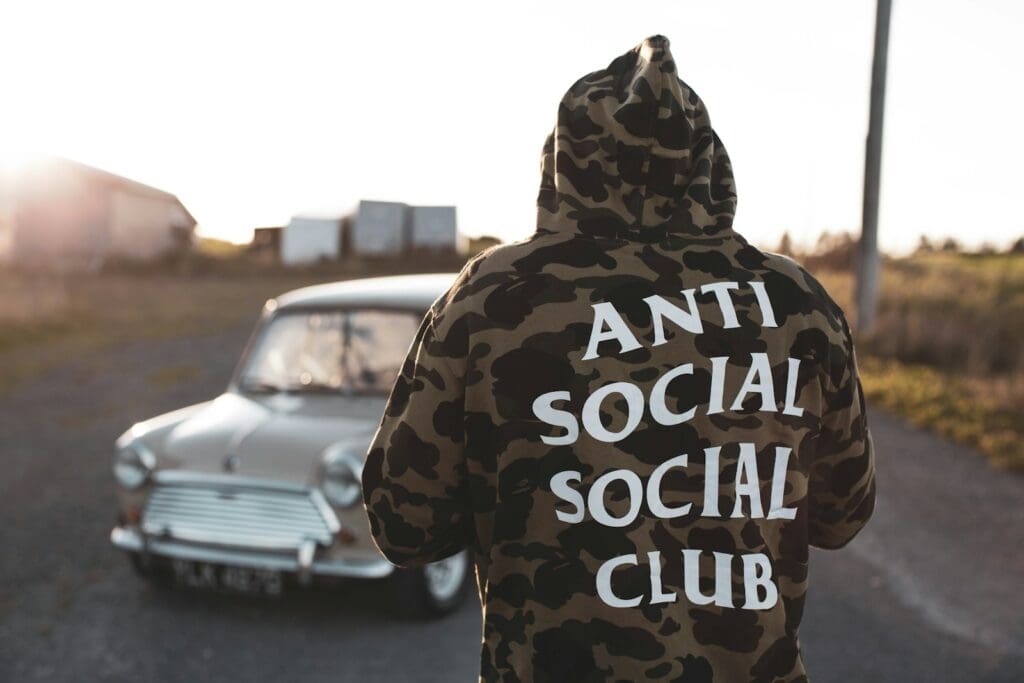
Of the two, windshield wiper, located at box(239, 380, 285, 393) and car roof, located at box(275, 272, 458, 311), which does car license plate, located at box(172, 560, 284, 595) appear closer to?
windshield wiper, located at box(239, 380, 285, 393)

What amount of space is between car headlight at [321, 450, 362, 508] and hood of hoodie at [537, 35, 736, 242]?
2.65m

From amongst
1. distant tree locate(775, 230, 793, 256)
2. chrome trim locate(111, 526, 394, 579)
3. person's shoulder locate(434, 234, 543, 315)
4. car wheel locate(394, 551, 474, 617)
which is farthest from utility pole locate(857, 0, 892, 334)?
person's shoulder locate(434, 234, 543, 315)

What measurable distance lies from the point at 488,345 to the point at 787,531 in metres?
0.62

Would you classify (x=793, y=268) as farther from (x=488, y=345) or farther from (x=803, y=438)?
(x=488, y=345)

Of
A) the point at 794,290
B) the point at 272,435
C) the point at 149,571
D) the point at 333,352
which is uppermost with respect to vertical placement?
the point at 794,290

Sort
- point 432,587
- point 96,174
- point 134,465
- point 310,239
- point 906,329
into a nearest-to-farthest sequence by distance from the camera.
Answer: point 432,587, point 134,465, point 906,329, point 96,174, point 310,239

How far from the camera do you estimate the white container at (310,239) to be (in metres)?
35.2

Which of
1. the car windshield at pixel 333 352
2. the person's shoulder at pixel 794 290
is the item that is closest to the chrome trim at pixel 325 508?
the car windshield at pixel 333 352

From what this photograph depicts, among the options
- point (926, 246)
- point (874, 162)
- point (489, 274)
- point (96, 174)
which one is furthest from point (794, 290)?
point (96, 174)

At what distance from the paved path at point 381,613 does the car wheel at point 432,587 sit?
0.09 m

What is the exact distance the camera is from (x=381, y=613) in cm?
460

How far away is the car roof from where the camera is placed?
5074 mm

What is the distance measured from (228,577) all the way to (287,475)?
57 cm

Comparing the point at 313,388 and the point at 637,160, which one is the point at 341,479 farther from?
the point at 637,160
